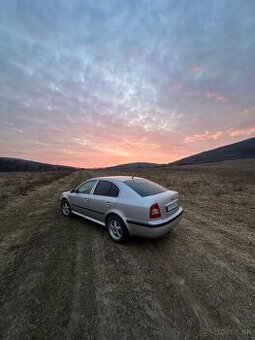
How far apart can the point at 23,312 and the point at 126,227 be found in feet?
8.66

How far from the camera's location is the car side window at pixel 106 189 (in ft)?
18.2

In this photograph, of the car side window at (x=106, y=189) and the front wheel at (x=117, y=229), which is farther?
the car side window at (x=106, y=189)

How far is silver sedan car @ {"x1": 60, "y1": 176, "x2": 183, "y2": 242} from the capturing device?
15.4ft

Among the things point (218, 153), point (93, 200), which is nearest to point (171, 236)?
point (93, 200)

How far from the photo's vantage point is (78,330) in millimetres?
2703

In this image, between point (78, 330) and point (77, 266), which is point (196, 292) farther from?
point (77, 266)

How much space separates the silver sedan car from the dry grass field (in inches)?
19.7

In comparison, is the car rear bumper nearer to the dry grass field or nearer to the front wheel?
the front wheel

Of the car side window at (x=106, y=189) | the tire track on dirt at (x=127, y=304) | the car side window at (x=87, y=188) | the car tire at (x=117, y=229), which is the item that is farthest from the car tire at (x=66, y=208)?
the tire track on dirt at (x=127, y=304)

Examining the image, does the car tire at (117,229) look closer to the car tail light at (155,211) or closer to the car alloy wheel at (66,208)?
the car tail light at (155,211)

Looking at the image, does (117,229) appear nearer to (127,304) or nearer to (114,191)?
(114,191)

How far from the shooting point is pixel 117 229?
5344 mm

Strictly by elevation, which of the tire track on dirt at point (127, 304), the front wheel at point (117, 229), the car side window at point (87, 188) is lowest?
the tire track on dirt at point (127, 304)

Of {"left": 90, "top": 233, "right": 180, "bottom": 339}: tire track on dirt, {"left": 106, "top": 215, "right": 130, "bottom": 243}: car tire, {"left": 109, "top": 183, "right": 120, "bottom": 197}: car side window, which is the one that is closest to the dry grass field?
{"left": 90, "top": 233, "right": 180, "bottom": 339}: tire track on dirt
